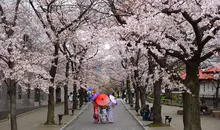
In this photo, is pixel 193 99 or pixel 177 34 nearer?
pixel 193 99

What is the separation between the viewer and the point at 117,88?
330 ft

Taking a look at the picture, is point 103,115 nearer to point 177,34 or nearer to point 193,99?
point 177,34

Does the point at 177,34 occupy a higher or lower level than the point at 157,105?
higher

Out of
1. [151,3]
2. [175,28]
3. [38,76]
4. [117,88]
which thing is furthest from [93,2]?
[117,88]

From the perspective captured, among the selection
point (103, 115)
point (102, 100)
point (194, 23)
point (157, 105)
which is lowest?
point (103, 115)

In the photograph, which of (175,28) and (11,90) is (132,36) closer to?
(175,28)

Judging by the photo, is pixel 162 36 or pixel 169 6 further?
pixel 162 36

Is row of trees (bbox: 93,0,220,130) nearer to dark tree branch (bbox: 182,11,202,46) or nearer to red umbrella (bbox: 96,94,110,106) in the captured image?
dark tree branch (bbox: 182,11,202,46)

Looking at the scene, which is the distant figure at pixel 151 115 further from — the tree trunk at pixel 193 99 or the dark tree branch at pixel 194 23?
the dark tree branch at pixel 194 23

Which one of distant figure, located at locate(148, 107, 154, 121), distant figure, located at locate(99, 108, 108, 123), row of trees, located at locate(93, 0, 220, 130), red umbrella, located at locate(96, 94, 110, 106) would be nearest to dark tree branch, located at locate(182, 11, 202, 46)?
row of trees, located at locate(93, 0, 220, 130)

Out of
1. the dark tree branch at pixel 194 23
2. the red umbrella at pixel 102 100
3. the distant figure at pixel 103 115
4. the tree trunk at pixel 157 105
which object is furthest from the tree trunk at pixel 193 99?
the distant figure at pixel 103 115

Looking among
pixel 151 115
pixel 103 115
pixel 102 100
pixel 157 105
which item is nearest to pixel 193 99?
pixel 157 105

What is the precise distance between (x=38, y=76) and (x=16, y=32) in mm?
3255

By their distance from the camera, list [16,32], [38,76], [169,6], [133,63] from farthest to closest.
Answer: [133,63] → [38,76] → [16,32] → [169,6]
